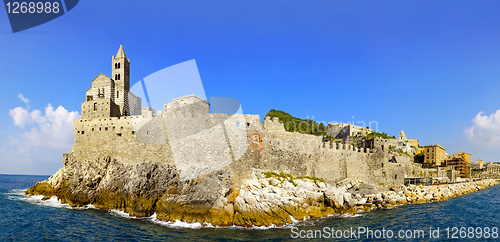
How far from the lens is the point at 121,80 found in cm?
3859

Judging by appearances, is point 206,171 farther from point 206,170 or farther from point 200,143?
point 200,143

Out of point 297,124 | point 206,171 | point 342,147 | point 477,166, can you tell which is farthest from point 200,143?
point 477,166

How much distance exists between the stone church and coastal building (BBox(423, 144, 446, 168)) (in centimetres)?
7660

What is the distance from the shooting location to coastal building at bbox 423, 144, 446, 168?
8031 cm

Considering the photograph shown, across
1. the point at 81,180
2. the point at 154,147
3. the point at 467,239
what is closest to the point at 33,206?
the point at 81,180

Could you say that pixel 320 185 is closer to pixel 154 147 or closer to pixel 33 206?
pixel 154 147

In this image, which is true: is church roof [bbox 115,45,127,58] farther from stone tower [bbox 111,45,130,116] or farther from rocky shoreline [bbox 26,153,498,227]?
rocky shoreline [bbox 26,153,498,227]

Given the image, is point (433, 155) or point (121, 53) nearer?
point (121, 53)

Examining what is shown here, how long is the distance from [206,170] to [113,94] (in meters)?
18.2

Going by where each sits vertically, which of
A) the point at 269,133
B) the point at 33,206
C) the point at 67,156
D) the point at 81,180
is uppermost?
the point at 269,133

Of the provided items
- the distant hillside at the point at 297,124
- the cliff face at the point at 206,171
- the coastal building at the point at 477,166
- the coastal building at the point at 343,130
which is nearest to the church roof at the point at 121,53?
the cliff face at the point at 206,171

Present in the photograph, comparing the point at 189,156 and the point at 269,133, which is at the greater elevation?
the point at 269,133

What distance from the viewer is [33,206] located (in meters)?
29.7

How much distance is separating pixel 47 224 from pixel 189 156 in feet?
40.6
